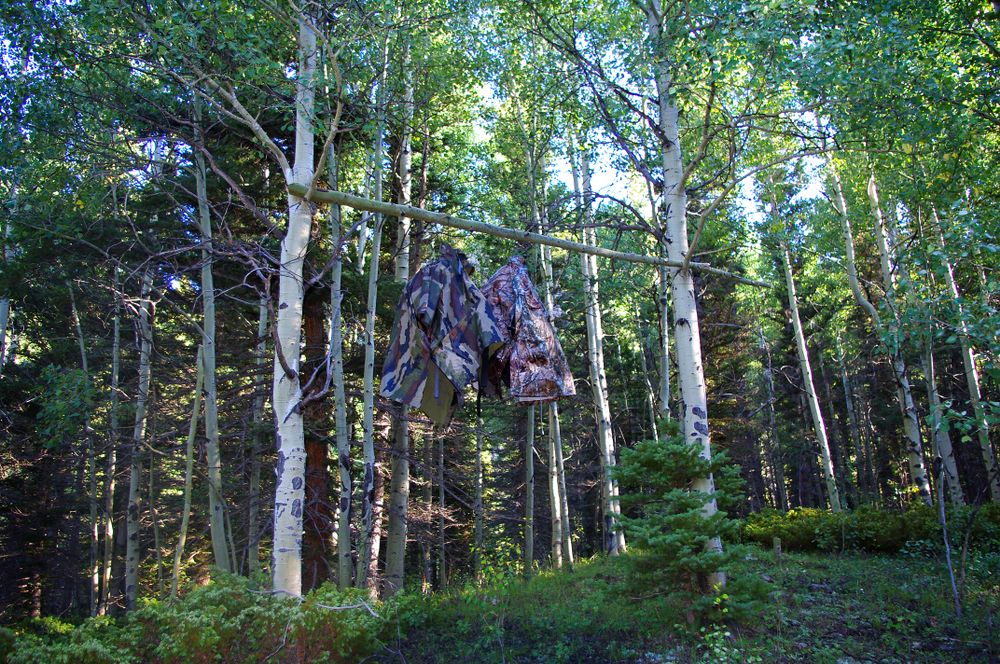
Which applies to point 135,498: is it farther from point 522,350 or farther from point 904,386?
point 904,386

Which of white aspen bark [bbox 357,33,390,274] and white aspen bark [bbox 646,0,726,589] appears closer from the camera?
white aspen bark [bbox 646,0,726,589]

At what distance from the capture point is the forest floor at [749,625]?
5.02 metres

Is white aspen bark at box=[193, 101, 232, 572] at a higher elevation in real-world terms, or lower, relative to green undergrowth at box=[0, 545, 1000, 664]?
higher

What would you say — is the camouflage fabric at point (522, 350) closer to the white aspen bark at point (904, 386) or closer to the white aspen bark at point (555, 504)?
the white aspen bark at point (555, 504)

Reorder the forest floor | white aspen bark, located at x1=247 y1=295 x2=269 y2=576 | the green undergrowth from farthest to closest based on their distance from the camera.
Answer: white aspen bark, located at x1=247 y1=295 x2=269 y2=576, the forest floor, the green undergrowth

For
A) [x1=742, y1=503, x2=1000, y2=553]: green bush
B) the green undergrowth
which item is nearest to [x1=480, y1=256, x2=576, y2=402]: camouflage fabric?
the green undergrowth

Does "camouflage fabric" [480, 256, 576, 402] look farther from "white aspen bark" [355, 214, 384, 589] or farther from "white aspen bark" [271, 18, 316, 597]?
"white aspen bark" [355, 214, 384, 589]

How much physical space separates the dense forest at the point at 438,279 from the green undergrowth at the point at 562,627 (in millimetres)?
47

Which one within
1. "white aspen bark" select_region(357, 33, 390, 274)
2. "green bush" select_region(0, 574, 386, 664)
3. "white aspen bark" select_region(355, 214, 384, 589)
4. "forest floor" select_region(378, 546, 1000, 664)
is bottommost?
"forest floor" select_region(378, 546, 1000, 664)

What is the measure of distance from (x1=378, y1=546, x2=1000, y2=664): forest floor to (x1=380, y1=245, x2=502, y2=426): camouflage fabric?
3038 millimetres

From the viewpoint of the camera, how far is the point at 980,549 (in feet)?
29.1

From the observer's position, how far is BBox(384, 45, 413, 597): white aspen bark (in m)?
8.91

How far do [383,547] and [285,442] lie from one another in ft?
46.8

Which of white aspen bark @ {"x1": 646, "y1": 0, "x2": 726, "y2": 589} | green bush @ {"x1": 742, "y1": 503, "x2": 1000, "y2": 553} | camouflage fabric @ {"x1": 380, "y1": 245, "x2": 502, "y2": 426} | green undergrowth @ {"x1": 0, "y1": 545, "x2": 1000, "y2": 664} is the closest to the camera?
camouflage fabric @ {"x1": 380, "y1": 245, "x2": 502, "y2": 426}
